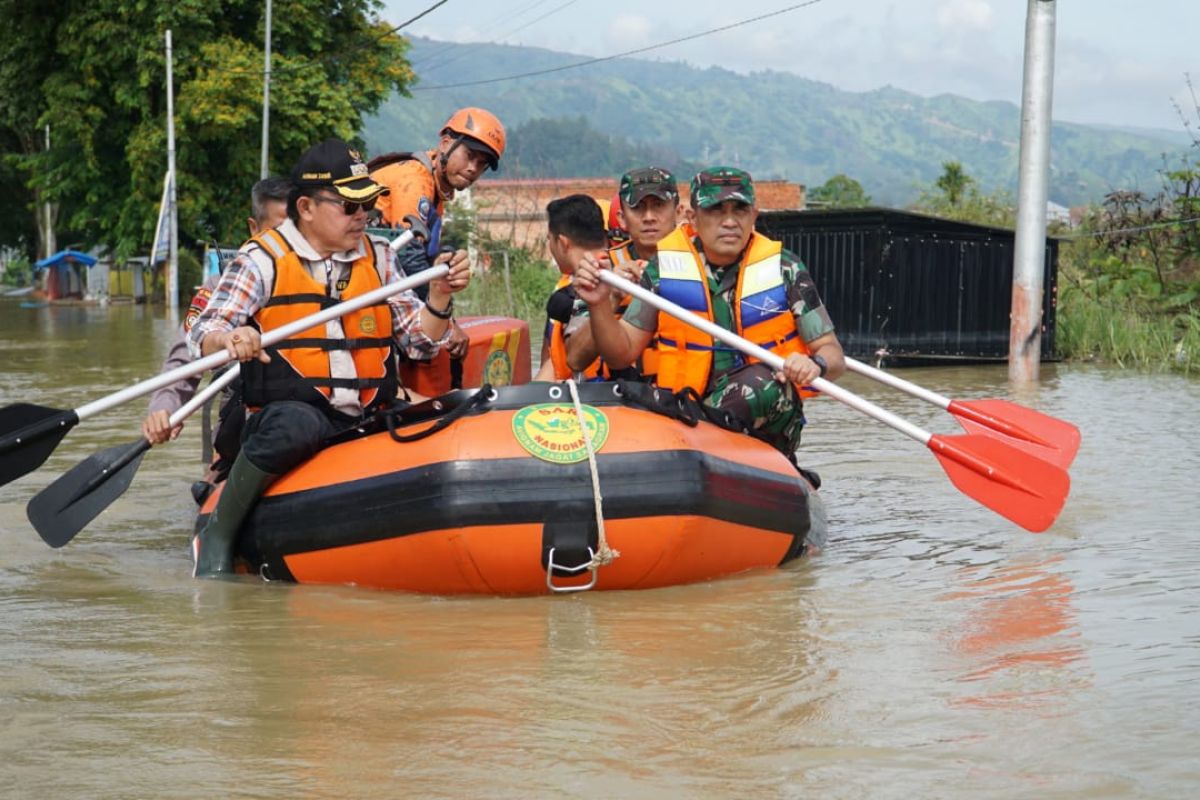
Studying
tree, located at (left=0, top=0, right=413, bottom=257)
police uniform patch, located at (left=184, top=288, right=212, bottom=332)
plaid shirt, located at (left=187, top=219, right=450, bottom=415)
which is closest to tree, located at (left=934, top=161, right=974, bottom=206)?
tree, located at (left=0, top=0, right=413, bottom=257)

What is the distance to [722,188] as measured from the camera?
20.0ft

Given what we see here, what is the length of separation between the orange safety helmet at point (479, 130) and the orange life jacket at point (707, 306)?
120 centimetres

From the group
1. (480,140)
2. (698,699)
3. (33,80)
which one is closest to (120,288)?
(33,80)

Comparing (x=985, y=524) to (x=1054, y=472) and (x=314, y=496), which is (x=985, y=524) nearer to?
(x=1054, y=472)

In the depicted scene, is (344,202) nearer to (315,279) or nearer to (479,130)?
(315,279)

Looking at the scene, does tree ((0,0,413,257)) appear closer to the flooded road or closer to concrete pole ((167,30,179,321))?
concrete pole ((167,30,179,321))

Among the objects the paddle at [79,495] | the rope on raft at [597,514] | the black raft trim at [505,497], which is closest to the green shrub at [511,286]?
the paddle at [79,495]

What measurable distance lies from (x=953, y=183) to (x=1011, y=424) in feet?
97.0

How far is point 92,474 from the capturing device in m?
6.33

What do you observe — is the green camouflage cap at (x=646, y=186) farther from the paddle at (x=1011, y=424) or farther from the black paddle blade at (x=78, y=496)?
the black paddle blade at (x=78, y=496)

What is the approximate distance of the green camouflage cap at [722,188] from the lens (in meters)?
6.10

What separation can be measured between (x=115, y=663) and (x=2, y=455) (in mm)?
1527

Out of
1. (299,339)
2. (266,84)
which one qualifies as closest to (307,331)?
(299,339)

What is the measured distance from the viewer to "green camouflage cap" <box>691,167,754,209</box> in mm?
6102
